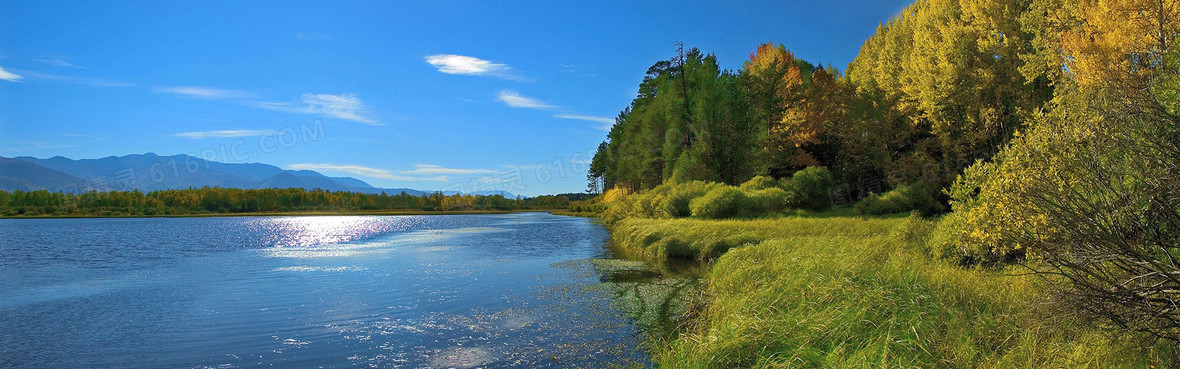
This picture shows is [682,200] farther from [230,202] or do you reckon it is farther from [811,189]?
[230,202]

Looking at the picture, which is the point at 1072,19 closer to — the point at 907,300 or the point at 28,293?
the point at 907,300

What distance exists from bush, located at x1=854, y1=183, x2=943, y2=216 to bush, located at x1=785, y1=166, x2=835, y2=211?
3.50 metres

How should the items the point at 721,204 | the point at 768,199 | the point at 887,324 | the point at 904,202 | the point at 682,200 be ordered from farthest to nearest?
the point at 682,200
the point at 768,199
the point at 904,202
the point at 721,204
the point at 887,324

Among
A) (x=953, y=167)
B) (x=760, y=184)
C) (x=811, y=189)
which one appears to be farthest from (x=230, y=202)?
(x=953, y=167)

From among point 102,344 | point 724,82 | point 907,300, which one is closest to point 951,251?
point 907,300

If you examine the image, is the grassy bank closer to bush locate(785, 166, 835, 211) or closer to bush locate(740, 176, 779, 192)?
bush locate(740, 176, 779, 192)

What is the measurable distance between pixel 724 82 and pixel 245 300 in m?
30.0

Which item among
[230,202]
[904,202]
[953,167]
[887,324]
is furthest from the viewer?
[230,202]

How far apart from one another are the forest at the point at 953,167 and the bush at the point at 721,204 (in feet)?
0.34

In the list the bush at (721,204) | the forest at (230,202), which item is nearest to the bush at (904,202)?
the bush at (721,204)

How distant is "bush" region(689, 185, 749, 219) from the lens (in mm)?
26109

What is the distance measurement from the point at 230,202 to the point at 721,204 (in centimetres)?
14454

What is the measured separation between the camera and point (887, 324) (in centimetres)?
652

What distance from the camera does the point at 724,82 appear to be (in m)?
35.4
